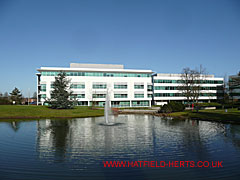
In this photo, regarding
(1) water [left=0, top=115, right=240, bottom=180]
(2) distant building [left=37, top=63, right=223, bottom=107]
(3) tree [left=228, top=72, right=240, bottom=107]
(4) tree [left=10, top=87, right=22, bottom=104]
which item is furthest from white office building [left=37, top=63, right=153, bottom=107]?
(1) water [left=0, top=115, right=240, bottom=180]

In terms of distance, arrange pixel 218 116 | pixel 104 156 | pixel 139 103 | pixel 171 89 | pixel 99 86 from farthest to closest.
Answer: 1. pixel 171 89
2. pixel 139 103
3. pixel 99 86
4. pixel 218 116
5. pixel 104 156

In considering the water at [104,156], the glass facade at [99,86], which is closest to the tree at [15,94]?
the glass facade at [99,86]

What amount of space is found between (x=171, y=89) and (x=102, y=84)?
27.8 meters

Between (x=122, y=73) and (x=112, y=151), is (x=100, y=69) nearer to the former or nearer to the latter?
(x=122, y=73)

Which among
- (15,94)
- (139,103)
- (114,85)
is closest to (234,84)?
(139,103)

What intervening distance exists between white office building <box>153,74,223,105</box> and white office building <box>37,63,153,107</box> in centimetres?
510

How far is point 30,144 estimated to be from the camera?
15195 millimetres

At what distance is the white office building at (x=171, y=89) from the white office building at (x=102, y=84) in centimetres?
510

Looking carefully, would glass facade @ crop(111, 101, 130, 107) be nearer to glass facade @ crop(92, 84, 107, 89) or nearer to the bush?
glass facade @ crop(92, 84, 107, 89)

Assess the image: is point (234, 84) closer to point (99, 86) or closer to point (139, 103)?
point (139, 103)

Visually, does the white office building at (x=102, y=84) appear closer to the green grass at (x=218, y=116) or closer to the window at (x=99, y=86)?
the window at (x=99, y=86)

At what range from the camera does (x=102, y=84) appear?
6919cm

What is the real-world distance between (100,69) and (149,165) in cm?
6052

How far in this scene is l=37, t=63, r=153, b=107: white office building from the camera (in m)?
65.1
